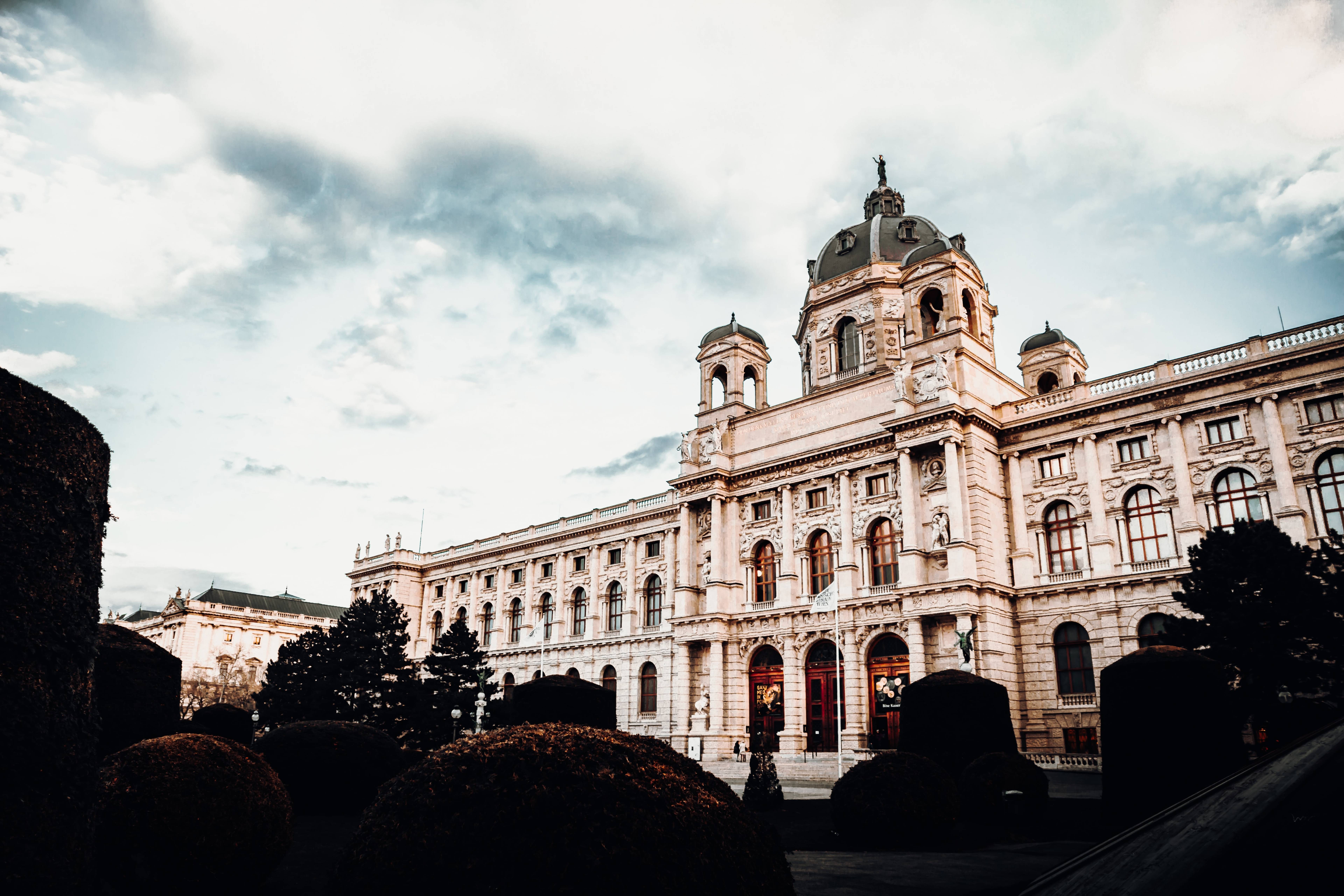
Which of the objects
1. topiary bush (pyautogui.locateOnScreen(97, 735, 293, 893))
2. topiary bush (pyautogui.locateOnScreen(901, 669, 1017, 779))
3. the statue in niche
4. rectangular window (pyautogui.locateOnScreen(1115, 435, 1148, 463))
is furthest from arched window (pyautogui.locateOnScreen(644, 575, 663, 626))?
topiary bush (pyautogui.locateOnScreen(97, 735, 293, 893))

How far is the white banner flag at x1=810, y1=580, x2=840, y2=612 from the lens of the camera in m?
36.0

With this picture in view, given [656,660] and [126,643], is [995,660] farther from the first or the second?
[126,643]

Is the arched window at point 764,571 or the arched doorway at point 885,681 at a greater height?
the arched window at point 764,571

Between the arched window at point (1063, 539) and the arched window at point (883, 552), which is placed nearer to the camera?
the arched window at point (1063, 539)

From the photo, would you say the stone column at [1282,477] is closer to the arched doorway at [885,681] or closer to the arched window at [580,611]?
the arched doorway at [885,681]

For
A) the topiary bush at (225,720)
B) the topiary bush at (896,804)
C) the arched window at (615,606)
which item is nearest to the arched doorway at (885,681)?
the topiary bush at (896,804)

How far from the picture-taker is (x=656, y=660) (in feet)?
176

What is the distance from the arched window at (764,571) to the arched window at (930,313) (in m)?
14.0

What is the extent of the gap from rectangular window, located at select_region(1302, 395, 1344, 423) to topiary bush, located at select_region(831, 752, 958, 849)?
81.6 feet

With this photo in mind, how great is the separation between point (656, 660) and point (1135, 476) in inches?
1172

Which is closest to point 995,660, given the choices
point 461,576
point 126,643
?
point 126,643

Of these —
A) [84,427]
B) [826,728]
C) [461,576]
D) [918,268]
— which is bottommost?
[826,728]

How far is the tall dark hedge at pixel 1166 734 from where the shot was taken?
1606 centimetres

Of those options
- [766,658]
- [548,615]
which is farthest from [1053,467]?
[548,615]
